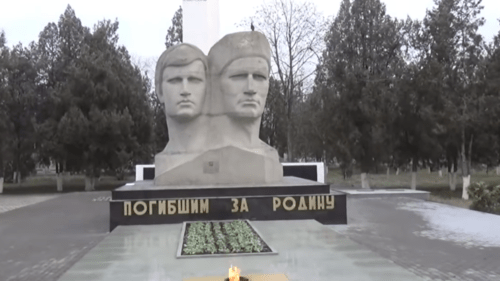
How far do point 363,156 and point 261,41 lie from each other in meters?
11.3

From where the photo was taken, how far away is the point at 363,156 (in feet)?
66.8

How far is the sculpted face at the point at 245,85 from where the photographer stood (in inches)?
401

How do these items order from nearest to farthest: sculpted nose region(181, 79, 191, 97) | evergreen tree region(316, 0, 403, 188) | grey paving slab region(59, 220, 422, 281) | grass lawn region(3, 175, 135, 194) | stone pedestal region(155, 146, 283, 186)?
grey paving slab region(59, 220, 422, 281) → stone pedestal region(155, 146, 283, 186) → sculpted nose region(181, 79, 191, 97) → evergreen tree region(316, 0, 403, 188) → grass lawn region(3, 175, 135, 194)

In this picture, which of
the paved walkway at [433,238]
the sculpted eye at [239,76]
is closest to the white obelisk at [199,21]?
the sculpted eye at [239,76]

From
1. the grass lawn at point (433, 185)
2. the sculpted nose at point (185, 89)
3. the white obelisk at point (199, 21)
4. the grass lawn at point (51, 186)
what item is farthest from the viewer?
the grass lawn at point (51, 186)

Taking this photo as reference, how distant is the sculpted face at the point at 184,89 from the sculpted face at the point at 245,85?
0.52 meters

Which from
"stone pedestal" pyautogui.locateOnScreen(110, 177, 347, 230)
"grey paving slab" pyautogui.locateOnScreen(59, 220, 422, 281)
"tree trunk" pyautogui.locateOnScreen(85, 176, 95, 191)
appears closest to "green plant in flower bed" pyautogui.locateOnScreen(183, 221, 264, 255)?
"grey paving slab" pyautogui.locateOnScreen(59, 220, 422, 281)

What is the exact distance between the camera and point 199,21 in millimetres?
13438

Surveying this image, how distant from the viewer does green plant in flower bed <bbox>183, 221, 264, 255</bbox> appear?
6.17 metres

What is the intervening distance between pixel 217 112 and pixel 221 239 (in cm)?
424

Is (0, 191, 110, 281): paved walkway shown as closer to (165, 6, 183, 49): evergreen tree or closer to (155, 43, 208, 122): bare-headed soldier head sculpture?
(155, 43, 208, 122): bare-headed soldier head sculpture

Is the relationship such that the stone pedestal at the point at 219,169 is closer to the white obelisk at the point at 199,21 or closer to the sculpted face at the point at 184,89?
the sculpted face at the point at 184,89

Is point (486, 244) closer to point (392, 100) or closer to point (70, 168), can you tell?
point (392, 100)

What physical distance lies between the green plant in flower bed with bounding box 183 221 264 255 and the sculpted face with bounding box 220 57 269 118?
2.69 meters
